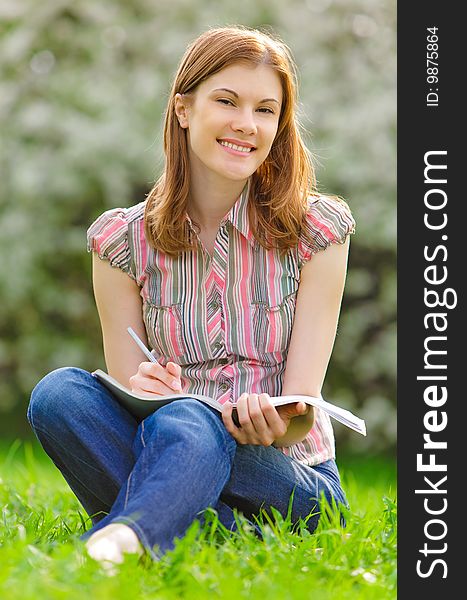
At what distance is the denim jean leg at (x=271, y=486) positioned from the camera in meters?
2.32

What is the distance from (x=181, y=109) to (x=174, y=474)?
1008mm

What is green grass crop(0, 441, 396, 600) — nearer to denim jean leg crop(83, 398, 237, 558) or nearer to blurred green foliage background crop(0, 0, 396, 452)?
denim jean leg crop(83, 398, 237, 558)

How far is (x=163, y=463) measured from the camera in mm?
2070

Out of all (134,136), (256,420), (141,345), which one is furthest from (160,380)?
(134,136)

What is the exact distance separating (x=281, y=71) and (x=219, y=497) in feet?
3.33

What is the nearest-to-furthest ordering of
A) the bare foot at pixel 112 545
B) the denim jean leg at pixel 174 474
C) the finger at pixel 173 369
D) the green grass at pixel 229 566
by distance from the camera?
the green grass at pixel 229 566 → the bare foot at pixel 112 545 → the denim jean leg at pixel 174 474 → the finger at pixel 173 369

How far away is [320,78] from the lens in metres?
6.47

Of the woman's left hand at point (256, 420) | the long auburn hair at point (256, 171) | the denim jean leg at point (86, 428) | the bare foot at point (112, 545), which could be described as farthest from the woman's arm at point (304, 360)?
the bare foot at point (112, 545)

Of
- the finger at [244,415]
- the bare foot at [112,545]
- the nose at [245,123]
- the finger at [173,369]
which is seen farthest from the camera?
the nose at [245,123]

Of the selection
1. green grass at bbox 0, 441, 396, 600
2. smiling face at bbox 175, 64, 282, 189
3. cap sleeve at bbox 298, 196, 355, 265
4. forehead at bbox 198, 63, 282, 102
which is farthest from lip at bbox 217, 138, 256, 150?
green grass at bbox 0, 441, 396, 600

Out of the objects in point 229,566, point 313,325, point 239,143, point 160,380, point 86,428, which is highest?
point 239,143

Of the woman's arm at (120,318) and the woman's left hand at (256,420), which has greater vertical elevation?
the woman's arm at (120,318)

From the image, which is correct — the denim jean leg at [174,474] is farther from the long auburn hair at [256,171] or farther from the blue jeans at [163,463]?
the long auburn hair at [256,171]

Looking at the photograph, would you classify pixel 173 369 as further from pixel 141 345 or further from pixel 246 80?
pixel 246 80
